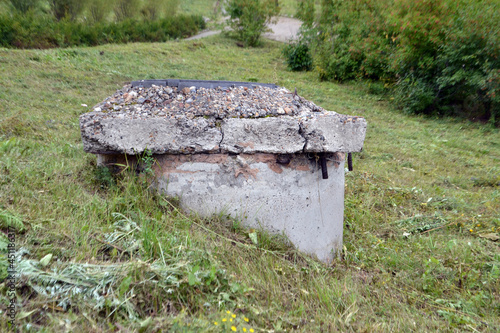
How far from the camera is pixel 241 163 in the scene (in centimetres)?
268

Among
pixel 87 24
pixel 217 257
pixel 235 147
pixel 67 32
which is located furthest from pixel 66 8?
pixel 217 257

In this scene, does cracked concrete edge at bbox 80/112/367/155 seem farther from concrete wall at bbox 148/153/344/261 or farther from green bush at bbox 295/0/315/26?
green bush at bbox 295/0/315/26

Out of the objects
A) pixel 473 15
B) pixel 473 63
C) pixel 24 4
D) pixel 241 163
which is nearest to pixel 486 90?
pixel 473 63

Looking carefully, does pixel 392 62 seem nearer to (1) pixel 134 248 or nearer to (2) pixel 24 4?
(1) pixel 134 248

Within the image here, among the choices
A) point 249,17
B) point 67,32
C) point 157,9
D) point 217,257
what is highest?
point 157,9

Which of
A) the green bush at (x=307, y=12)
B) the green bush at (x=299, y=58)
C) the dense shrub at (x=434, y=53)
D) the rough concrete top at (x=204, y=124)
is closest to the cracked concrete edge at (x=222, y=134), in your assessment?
the rough concrete top at (x=204, y=124)

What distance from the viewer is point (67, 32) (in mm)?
11891

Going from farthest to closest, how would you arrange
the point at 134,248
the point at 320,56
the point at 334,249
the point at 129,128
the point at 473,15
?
the point at 320,56 < the point at 473,15 < the point at 334,249 < the point at 129,128 < the point at 134,248

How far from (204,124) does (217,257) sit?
99 cm

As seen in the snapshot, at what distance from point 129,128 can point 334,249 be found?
202cm

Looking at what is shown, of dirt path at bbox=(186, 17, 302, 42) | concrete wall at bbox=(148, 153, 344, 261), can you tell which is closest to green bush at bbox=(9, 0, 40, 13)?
dirt path at bbox=(186, 17, 302, 42)

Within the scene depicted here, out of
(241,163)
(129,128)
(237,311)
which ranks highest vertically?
(129,128)

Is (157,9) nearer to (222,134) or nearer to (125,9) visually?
(125,9)

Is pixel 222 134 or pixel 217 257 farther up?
pixel 222 134
